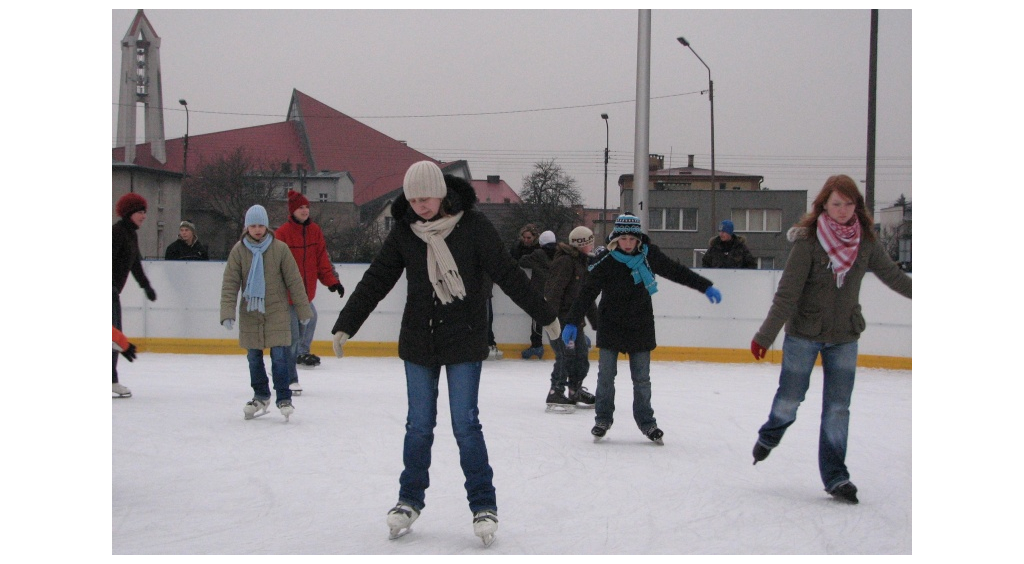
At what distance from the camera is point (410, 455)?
12.3ft

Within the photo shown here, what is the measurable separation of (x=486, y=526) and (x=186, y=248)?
8.83 metres

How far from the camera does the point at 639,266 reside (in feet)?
18.8

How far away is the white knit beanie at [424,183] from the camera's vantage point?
356cm

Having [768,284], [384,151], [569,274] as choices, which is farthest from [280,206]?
[569,274]

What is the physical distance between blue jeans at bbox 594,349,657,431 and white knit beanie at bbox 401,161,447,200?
8.23 feet

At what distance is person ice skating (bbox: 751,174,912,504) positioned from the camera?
4270mm

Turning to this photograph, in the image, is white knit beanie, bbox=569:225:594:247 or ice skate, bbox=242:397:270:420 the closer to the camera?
ice skate, bbox=242:397:270:420

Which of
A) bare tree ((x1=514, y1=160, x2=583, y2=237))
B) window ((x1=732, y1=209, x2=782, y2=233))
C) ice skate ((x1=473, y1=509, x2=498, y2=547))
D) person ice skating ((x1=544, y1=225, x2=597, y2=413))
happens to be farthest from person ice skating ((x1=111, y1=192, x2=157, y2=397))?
window ((x1=732, y1=209, x2=782, y2=233))

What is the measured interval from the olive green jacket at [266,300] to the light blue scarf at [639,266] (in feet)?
6.91

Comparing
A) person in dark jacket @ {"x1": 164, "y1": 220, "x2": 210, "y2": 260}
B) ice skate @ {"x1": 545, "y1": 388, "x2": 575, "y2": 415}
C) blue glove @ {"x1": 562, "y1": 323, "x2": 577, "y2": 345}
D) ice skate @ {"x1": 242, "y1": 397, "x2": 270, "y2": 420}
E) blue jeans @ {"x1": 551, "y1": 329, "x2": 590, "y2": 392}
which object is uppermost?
person in dark jacket @ {"x1": 164, "y1": 220, "x2": 210, "y2": 260}

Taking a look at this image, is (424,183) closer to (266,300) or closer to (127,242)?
(266,300)

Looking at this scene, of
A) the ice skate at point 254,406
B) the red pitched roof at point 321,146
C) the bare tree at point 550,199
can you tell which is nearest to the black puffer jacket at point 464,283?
the ice skate at point 254,406

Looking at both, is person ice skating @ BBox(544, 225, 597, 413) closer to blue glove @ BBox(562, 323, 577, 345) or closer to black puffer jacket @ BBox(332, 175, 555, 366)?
blue glove @ BBox(562, 323, 577, 345)

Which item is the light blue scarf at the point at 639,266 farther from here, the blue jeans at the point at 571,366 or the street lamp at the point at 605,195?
the street lamp at the point at 605,195
